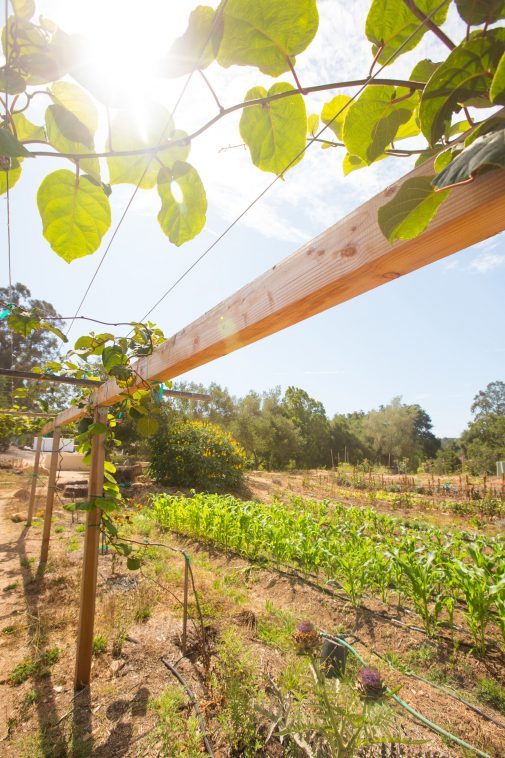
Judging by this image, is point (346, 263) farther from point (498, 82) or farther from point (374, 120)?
point (498, 82)

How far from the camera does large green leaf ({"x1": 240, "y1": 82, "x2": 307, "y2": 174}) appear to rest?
44 cm

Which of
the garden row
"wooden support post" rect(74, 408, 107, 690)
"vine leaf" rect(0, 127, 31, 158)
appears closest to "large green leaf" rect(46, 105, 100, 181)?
"vine leaf" rect(0, 127, 31, 158)

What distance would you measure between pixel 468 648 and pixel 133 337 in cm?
389

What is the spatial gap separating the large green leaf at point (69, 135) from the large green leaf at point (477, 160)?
14.7 inches

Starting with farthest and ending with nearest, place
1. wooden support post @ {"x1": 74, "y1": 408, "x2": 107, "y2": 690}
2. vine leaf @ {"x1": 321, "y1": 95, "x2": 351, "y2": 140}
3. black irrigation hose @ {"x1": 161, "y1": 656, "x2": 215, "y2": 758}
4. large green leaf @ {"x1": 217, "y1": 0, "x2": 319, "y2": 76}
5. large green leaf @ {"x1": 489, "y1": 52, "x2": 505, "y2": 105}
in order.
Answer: wooden support post @ {"x1": 74, "y1": 408, "x2": 107, "y2": 690} < black irrigation hose @ {"x1": 161, "y1": 656, "x2": 215, "y2": 758} < vine leaf @ {"x1": 321, "y1": 95, "x2": 351, "y2": 140} < large green leaf @ {"x1": 217, "y1": 0, "x2": 319, "y2": 76} < large green leaf @ {"x1": 489, "y1": 52, "x2": 505, "y2": 105}

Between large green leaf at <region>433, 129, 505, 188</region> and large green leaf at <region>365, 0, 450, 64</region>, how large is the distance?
0.20 m

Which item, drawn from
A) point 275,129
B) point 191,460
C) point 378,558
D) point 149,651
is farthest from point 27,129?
point 191,460

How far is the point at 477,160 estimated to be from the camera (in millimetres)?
253

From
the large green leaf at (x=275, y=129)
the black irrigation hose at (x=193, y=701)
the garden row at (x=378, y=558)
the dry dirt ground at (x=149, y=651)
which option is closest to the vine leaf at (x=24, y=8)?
the large green leaf at (x=275, y=129)

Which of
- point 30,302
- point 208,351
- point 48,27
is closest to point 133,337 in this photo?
point 208,351

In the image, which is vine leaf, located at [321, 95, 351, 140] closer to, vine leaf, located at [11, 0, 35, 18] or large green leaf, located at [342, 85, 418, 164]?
large green leaf, located at [342, 85, 418, 164]

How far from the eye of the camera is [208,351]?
1.25 metres

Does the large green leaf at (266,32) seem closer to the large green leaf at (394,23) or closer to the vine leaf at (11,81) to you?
the large green leaf at (394,23)

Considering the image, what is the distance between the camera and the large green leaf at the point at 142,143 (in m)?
0.44
